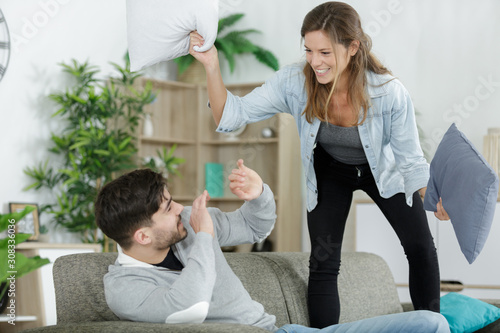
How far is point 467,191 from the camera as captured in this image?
1.68m

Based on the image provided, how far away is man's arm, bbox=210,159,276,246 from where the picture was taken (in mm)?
1830

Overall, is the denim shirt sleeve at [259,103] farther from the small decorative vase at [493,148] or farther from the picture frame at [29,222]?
the small decorative vase at [493,148]

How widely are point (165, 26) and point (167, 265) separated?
651 mm

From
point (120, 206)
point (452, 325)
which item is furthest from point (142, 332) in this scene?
point (452, 325)

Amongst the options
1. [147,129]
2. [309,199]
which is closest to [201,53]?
[309,199]

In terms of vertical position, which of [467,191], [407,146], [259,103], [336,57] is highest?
[336,57]

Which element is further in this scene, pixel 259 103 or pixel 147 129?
pixel 147 129

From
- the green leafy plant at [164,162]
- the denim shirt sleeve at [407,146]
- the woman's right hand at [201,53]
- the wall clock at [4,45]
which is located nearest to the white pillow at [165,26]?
the woman's right hand at [201,53]

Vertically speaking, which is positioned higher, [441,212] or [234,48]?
[234,48]

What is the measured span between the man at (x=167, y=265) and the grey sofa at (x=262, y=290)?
59 millimetres

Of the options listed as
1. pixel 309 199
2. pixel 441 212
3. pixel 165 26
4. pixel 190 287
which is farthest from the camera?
pixel 309 199

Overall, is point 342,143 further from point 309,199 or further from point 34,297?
point 34,297

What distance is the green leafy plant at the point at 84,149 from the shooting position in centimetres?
436

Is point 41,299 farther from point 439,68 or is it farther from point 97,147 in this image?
point 439,68
